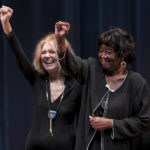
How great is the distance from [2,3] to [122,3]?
832 mm

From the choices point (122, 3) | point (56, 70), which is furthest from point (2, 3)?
point (122, 3)

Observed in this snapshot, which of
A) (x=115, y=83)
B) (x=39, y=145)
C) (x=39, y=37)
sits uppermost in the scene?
(x=39, y=37)

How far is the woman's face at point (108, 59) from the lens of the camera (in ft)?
4.62

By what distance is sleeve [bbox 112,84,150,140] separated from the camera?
54.2 inches

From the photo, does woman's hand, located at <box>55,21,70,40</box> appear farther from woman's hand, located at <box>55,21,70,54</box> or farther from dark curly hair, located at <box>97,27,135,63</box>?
dark curly hair, located at <box>97,27,135,63</box>

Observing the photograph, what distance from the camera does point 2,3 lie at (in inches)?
77.6

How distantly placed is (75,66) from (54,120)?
1.20 ft

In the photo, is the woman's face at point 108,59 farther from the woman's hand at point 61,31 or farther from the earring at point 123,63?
the woman's hand at point 61,31

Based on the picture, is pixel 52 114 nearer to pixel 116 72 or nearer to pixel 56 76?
pixel 56 76

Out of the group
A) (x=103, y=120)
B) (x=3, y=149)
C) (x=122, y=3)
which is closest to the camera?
(x=103, y=120)

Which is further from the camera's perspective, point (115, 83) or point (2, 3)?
point (2, 3)

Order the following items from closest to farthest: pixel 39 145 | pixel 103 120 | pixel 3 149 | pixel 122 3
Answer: pixel 103 120, pixel 39 145, pixel 122 3, pixel 3 149

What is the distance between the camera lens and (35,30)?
2012 millimetres

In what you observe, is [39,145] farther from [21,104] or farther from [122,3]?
[122,3]
